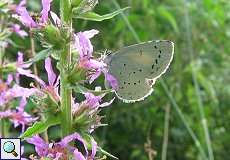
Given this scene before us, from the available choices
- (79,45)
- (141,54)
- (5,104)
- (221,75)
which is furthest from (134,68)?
(221,75)

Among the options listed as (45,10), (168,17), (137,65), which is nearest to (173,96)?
(168,17)

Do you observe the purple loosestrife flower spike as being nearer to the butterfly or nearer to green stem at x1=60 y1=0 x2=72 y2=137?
green stem at x1=60 y1=0 x2=72 y2=137

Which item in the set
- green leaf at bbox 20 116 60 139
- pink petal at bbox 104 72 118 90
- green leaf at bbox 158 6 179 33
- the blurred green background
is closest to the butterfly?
pink petal at bbox 104 72 118 90

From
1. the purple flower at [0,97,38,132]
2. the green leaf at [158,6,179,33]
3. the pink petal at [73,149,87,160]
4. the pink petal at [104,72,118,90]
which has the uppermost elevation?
the green leaf at [158,6,179,33]

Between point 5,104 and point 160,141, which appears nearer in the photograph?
point 5,104

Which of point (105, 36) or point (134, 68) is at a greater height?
point (105, 36)

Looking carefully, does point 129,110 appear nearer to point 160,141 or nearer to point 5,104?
point 160,141
